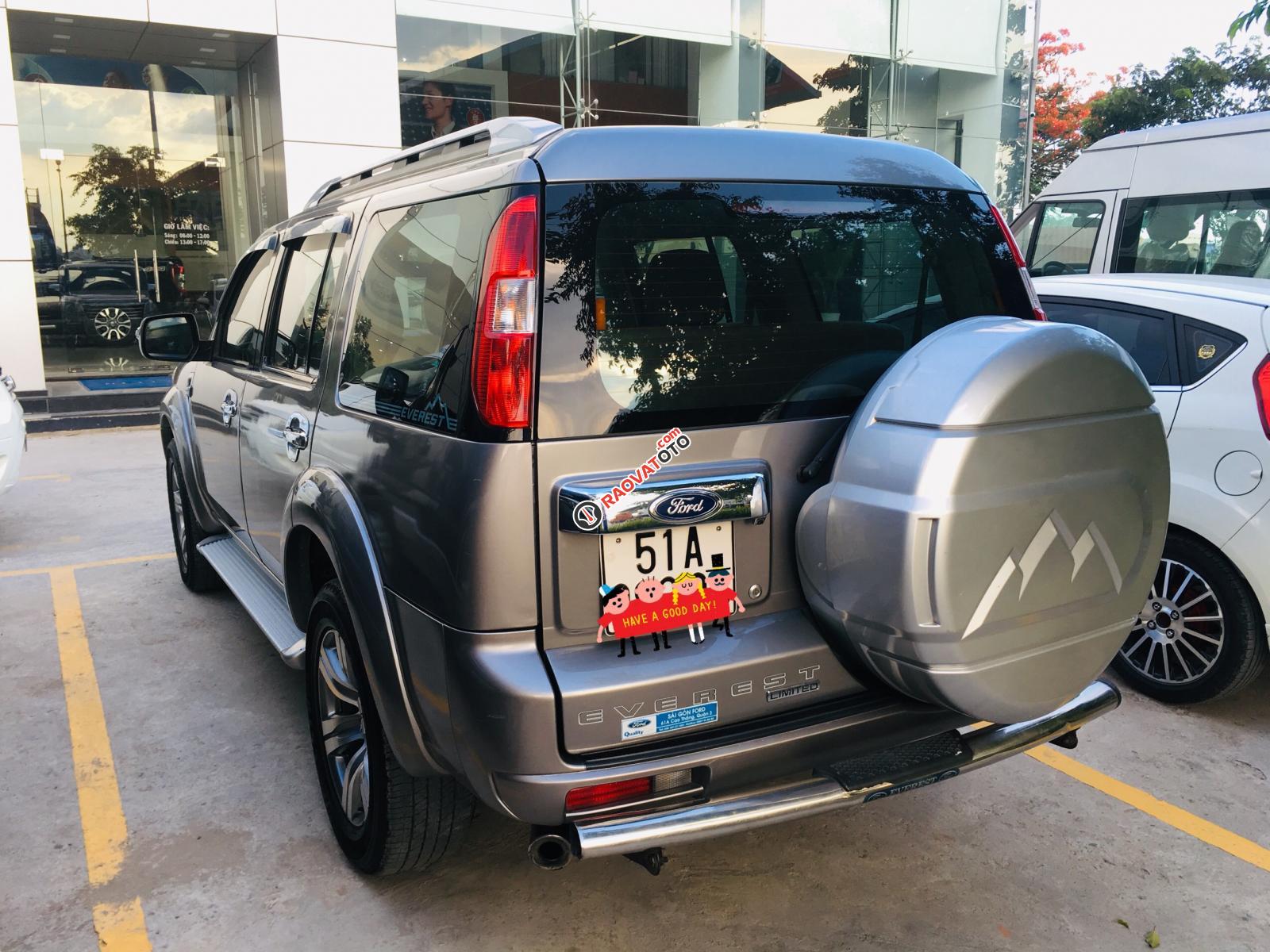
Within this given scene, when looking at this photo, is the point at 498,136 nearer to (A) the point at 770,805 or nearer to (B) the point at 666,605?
(B) the point at 666,605

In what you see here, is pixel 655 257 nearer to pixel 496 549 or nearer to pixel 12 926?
pixel 496 549

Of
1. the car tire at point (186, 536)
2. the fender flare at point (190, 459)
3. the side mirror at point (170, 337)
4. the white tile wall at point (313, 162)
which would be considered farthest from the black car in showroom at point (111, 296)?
the side mirror at point (170, 337)

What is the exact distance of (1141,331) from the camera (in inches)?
171

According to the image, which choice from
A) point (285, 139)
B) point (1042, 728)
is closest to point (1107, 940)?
point (1042, 728)

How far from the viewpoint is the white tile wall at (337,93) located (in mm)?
12219

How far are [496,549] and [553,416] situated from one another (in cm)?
31

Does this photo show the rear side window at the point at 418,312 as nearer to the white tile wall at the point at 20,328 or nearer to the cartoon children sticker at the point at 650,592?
the cartoon children sticker at the point at 650,592

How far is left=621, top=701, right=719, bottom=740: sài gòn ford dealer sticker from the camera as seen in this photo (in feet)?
7.36

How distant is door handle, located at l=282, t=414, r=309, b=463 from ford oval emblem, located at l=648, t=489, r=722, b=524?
4.38 feet

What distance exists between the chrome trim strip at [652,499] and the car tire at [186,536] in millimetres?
3592

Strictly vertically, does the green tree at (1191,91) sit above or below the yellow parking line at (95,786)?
above

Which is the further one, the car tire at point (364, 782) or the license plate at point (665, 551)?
the car tire at point (364, 782)

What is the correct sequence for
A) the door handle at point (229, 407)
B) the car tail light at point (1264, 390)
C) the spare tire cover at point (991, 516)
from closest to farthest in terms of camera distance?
the spare tire cover at point (991, 516), the car tail light at point (1264, 390), the door handle at point (229, 407)

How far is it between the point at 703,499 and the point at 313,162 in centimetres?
1160
